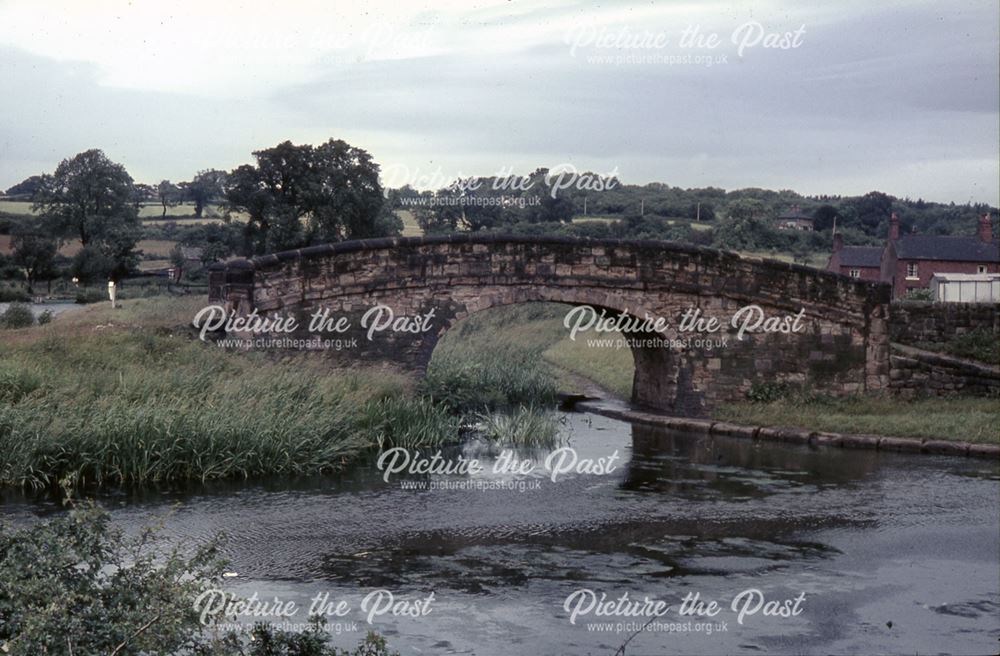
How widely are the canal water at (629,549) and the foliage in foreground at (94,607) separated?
2.31m

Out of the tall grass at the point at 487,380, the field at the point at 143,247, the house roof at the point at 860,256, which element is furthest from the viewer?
the house roof at the point at 860,256

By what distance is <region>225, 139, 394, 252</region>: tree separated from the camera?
157 feet

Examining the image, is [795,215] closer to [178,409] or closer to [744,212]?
[744,212]

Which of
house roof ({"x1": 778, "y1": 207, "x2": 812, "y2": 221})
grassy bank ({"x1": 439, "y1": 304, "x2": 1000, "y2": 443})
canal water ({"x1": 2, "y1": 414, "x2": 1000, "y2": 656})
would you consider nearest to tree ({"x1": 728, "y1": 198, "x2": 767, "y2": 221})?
house roof ({"x1": 778, "y1": 207, "x2": 812, "y2": 221})

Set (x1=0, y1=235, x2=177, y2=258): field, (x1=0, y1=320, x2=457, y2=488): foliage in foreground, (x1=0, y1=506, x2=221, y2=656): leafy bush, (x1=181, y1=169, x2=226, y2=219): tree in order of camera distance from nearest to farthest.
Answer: (x1=0, y1=506, x2=221, y2=656): leafy bush
(x1=0, y1=320, x2=457, y2=488): foliage in foreground
(x1=0, y1=235, x2=177, y2=258): field
(x1=181, y1=169, x2=226, y2=219): tree

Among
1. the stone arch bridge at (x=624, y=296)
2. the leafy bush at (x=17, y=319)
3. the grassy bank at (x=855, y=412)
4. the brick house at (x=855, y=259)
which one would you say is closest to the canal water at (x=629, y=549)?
the grassy bank at (x=855, y=412)

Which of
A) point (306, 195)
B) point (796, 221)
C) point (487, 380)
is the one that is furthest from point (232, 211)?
point (796, 221)

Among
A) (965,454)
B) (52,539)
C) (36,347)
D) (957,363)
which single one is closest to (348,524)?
(52,539)

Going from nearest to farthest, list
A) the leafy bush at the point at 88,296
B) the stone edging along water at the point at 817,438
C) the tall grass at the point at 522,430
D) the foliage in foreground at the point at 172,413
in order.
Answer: the foliage in foreground at the point at 172,413 → the stone edging along water at the point at 817,438 → the tall grass at the point at 522,430 → the leafy bush at the point at 88,296

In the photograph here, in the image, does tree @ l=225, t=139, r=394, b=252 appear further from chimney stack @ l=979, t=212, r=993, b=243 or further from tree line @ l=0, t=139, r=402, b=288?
chimney stack @ l=979, t=212, r=993, b=243

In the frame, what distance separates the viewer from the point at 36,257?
189ft

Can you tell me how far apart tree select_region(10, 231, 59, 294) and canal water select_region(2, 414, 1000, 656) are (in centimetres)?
4659

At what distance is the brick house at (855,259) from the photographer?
2493 inches

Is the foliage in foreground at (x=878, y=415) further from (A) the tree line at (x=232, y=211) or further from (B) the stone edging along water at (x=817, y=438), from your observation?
(A) the tree line at (x=232, y=211)
